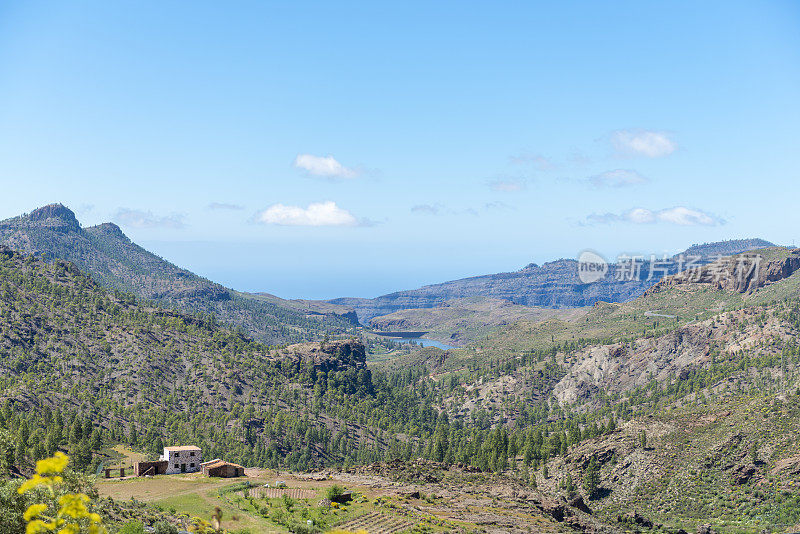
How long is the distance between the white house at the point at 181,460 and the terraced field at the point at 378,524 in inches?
1528

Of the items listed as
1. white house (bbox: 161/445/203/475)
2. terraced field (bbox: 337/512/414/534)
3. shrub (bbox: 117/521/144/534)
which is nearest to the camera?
shrub (bbox: 117/521/144/534)

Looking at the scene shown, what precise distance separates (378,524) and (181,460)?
42599 mm

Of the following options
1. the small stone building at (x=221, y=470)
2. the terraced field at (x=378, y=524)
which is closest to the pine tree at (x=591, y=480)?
the terraced field at (x=378, y=524)

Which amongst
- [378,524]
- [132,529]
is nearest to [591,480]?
[378,524]

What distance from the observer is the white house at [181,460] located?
97188mm

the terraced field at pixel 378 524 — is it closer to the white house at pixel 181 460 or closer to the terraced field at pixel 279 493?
the terraced field at pixel 279 493

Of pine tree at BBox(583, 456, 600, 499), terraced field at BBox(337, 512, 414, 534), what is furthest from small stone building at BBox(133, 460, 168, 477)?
pine tree at BBox(583, 456, 600, 499)

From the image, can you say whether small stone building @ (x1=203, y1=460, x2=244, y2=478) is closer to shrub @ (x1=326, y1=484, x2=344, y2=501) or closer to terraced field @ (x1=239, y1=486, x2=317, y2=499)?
terraced field @ (x1=239, y1=486, x2=317, y2=499)

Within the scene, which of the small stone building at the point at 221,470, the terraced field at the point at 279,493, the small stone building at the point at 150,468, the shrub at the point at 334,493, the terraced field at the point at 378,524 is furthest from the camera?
the small stone building at the point at 150,468

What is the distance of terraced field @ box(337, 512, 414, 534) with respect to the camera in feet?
231

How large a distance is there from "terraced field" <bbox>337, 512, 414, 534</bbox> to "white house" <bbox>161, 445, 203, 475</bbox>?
38810 mm

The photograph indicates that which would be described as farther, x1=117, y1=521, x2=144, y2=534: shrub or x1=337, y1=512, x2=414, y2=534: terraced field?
x1=337, y1=512, x2=414, y2=534: terraced field

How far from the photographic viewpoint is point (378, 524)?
7256 centimetres

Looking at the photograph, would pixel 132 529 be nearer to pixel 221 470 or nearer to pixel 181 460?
pixel 221 470
